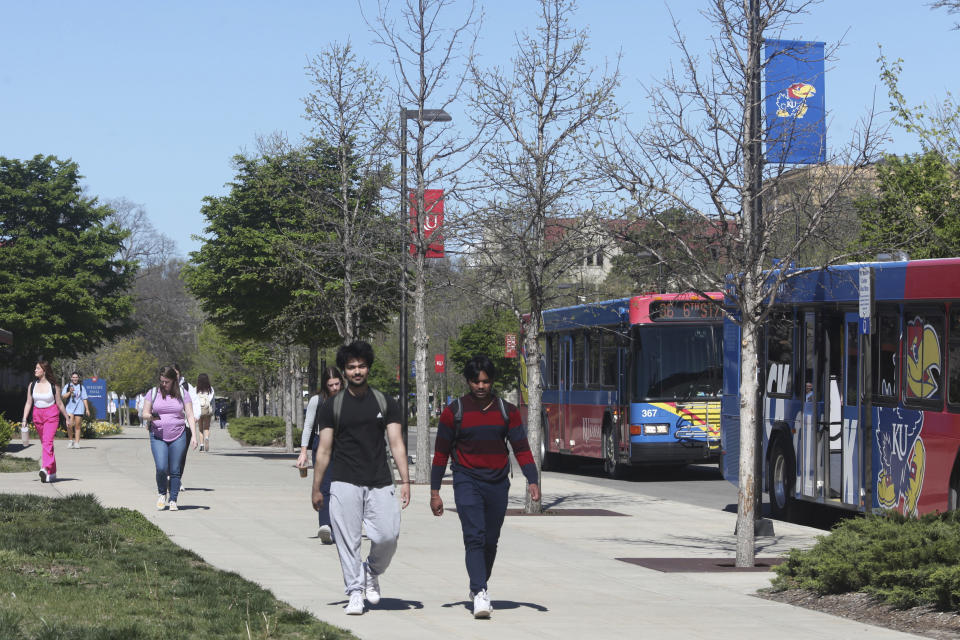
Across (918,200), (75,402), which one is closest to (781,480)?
(918,200)

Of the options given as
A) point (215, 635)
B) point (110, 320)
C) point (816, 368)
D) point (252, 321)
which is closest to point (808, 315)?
point (816, 368)

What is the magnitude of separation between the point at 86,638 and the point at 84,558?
408 centimetres

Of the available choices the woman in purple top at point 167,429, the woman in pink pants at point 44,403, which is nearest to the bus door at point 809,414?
the woman in purple top at point 167,429

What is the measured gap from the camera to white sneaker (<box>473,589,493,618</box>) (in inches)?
372

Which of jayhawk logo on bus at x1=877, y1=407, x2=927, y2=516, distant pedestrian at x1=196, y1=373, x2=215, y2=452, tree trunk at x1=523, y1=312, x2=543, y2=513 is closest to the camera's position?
jayhawk logo on bus at x1=877, y1=407, x2=927, y2=516

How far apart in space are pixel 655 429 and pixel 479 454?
15.7 m

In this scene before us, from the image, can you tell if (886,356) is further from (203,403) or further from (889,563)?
(203,403)

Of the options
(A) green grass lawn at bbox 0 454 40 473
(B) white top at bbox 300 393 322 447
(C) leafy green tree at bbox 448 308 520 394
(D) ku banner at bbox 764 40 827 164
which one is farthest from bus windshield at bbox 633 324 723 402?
(C) leafy green tree at bbox 448 308 520 394

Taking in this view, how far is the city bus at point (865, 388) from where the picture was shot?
1423cm

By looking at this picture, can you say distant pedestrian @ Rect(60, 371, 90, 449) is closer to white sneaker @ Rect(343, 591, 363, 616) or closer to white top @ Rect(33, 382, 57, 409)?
white top @ Rect(33, 382, 57, 409)

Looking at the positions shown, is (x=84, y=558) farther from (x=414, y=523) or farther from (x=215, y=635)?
(x=414, y=523)

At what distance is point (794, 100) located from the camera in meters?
13.9

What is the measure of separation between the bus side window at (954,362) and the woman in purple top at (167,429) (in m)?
8.60

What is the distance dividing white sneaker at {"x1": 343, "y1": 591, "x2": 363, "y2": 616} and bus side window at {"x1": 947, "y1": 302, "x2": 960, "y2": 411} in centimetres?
695
